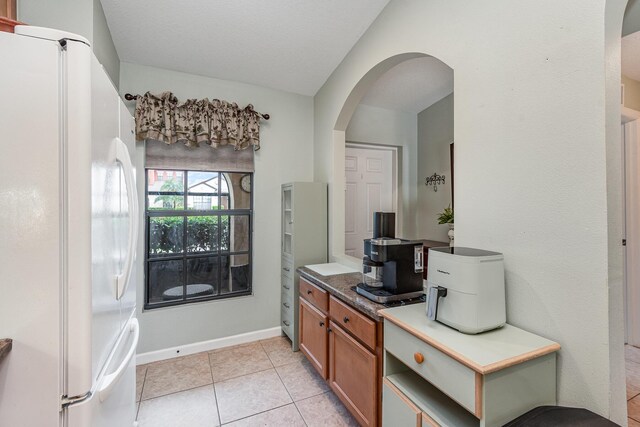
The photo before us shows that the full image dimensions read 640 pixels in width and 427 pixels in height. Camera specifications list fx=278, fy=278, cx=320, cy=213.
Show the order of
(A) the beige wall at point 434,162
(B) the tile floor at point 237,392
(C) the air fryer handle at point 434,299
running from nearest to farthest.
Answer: (C) the air fryer handle at point 434,299 < (B) the tile floor at point 237,392 < (A) the beige wall at point 434,162

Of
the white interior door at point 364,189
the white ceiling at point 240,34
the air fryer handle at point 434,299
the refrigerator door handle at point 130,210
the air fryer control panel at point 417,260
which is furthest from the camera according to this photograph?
the white interior door at point 364,189

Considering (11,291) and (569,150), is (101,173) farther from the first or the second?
(569,150)

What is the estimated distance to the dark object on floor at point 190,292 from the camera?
2.73 m

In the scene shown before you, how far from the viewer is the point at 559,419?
90cm

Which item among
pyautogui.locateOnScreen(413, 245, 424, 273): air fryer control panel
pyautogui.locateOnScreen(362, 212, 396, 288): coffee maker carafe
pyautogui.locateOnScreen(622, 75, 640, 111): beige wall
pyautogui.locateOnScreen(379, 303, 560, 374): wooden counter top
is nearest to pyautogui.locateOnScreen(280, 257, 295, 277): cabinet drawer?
pyautogui.locateOnScreen(362, 212, 396, 288): coffee maker carafe

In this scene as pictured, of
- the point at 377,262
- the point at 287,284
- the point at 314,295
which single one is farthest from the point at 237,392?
the point at 377,262

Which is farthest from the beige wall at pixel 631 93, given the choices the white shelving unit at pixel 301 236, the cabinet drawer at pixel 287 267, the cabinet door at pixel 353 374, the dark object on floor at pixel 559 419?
the cabinet drawer at pixel 287 267

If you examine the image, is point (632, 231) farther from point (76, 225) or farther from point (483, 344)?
point (76, 225)

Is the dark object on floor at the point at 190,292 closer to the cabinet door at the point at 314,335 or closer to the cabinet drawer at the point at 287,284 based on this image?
the cabinet drawer at the point at 287,284

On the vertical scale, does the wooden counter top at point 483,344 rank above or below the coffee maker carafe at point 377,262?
below

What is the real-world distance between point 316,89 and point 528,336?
296 centimetres

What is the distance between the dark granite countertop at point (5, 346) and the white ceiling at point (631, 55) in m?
3.74

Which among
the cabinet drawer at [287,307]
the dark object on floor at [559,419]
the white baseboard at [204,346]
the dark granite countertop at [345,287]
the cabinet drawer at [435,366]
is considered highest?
the dark granite countertop at [345,287]

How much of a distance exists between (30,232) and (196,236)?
211 cm
